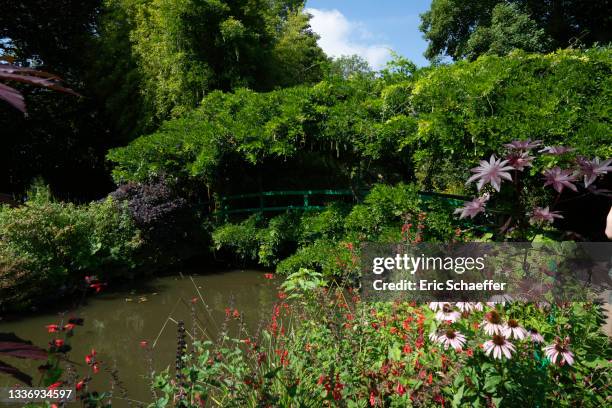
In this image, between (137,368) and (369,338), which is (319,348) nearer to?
(369,338)

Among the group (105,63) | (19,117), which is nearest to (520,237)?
(105,63)

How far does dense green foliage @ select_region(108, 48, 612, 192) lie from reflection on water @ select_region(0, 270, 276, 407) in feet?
6.38

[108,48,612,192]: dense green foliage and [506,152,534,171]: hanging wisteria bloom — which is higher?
[108,48,612,192]: dense green foliage

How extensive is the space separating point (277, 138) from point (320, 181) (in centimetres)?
282

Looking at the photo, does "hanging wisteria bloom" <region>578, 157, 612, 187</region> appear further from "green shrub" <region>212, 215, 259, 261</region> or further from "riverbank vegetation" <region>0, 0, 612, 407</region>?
"green shrub" <region>212, 215, 259, 261</region>

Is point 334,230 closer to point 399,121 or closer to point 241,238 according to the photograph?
point 241,238

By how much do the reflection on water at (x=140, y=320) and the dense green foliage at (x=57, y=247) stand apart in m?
0.40

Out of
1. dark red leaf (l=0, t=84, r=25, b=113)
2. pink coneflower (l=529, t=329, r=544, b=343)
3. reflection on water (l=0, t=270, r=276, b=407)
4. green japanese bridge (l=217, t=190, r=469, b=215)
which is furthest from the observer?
green japanese bridge (l=217, t=190, r=469, b=215)

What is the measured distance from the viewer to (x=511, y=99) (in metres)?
5.18

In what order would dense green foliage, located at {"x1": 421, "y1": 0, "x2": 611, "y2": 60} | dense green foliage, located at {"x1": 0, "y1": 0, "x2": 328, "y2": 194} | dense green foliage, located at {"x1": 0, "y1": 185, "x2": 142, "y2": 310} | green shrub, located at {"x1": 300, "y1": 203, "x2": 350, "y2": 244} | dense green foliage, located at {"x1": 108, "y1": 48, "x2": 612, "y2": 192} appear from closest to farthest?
dense green foliage, located at {"x1": 108, "y1": 48, "x2": 612, "y2": 192}
dense green foliage, located at {"x1": 0, "y1": 185, "x2": 142, "y2": 310}
green shrub, located at {"x1": 300, "y1": 203, "x2": 350, "y2": 244}
dense green foliage, located at {"x1": 0, "y1": 0, "x2": 328, "y2": 194}
dense green foliage, located at {"x1": 421, "y1": 0, "x2": 611, "y2": 60}

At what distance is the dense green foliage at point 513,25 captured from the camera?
1449 centimetres

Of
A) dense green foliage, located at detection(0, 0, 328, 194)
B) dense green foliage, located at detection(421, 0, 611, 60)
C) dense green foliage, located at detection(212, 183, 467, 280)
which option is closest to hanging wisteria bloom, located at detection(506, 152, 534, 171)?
dense green foliage, located at detection(212, 183, 467, 280)

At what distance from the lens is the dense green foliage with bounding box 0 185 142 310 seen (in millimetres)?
5738

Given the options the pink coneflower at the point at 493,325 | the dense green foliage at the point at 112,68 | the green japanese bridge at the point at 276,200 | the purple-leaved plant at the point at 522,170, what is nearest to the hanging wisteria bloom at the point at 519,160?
the purple-leaved plant at the point at 522,170
